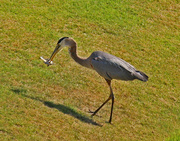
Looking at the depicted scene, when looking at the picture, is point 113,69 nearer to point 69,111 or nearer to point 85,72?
point 69,111

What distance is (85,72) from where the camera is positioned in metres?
12.2

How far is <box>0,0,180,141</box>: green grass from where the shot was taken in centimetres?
969

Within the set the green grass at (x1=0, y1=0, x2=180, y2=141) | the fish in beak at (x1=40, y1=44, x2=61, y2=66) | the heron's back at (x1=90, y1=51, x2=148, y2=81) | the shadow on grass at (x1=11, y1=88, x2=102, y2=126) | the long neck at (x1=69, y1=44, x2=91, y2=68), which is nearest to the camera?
the green grass at (x1=0, y1=0, x2=180, y2=141)

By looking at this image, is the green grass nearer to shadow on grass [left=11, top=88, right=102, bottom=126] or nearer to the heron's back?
shadow on grass [left=11, top=88, right=102, bottom=126]

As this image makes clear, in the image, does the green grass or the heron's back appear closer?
the green grass

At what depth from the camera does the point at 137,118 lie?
36.4 ft

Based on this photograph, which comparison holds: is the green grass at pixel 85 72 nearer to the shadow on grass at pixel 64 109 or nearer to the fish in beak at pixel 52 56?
the shadow on grass at pixel 64 109

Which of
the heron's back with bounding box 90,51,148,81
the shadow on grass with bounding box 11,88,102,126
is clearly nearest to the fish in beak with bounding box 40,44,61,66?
the heron's back with bounding box 90,51,148,81

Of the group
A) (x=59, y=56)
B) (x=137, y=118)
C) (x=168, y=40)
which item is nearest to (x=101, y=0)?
(x=168, y=40)

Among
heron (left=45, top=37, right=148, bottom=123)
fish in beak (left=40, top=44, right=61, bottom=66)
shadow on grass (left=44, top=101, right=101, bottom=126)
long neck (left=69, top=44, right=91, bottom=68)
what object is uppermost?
heron (left=45, top=37, right=148, bottom=123)

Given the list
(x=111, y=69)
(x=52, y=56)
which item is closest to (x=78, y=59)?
(x=52, y=56)

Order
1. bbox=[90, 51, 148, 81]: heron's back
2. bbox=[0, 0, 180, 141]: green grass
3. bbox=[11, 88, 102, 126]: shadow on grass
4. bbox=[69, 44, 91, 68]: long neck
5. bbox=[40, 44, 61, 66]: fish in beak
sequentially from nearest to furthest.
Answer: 1. bbox=[0, 0, 180, 141]: green grass
2. bbox=[11, 88, 102, 126]: shadow on grass
3. bbox=[90, 51, 148, 81]: heron's back
4. bbox=[69, 44, 91, 68]: long neck
5. bbox=[40, 44, 61, 66]: fish in beak

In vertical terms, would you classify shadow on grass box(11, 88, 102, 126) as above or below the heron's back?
below

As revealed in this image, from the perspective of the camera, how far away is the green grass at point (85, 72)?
9688mm
